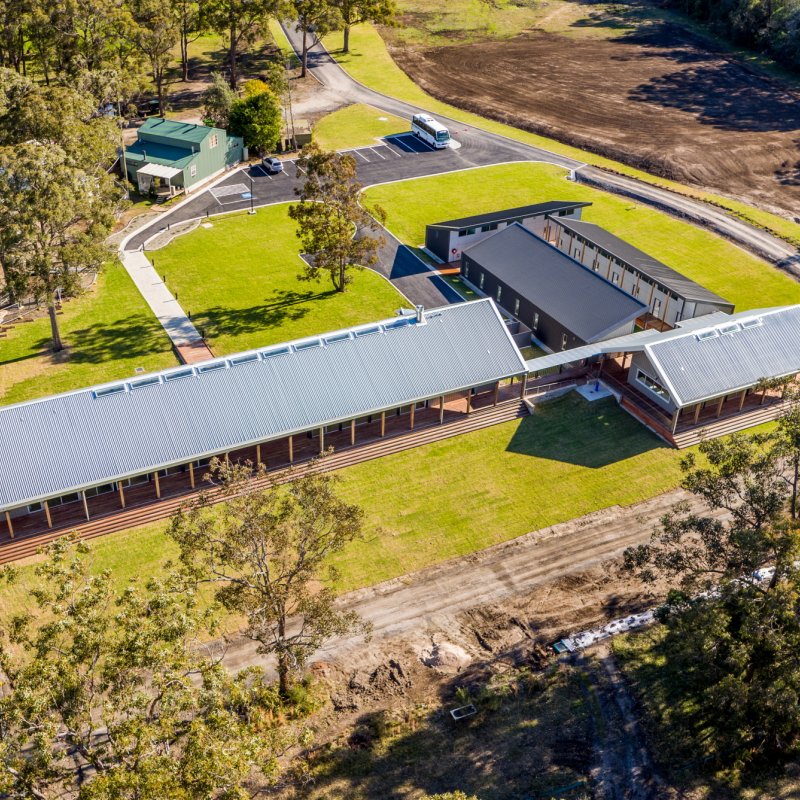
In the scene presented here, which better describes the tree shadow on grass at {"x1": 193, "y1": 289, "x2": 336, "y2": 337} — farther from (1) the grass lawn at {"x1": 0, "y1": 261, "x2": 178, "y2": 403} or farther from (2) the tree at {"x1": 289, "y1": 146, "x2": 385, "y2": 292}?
(1) the grass lawn at {"x1": 0, "y1": 261, "x2": 178, "y2": 403}

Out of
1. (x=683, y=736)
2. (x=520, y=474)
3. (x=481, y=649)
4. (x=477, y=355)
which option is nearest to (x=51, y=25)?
(x=477, y=355)

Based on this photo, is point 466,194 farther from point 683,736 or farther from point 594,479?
point 683,736

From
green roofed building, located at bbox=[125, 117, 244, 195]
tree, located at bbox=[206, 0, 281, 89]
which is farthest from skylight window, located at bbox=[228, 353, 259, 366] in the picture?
tree, located at bbox=[206, 0, 281, 89]

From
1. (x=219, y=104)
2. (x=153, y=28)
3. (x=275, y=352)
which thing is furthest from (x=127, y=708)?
(x=153, y=28)

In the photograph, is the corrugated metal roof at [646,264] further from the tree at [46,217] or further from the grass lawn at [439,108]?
the tree at [46,217]

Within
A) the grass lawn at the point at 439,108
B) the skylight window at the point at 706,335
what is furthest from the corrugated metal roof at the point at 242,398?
the grass lawn at the point at 439,108

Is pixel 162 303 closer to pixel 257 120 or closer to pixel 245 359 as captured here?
pixel 245 359
